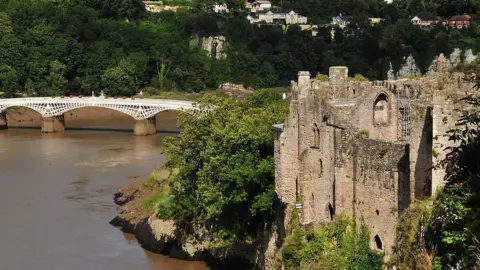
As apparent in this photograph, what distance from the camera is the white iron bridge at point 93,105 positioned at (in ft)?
305

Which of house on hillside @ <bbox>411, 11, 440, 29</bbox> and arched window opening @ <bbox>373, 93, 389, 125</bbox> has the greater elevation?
house on hillside @ <bbox>411, 11, 440, 29</bbox>

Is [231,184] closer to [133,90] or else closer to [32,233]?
[32,233]

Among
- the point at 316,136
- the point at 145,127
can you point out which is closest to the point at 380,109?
the point at 316,136

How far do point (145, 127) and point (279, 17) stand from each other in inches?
3257

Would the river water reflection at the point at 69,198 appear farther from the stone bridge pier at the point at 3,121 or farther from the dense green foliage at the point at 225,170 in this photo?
the dense green foliage at the point at 225,170

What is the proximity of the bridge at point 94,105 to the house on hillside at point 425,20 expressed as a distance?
250 feet

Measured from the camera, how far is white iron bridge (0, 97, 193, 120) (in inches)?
3664

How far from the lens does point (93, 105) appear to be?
9600 centimetres

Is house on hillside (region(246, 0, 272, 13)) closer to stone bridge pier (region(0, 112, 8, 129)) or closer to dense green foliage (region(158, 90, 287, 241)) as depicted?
stone bridge pier (region(0, 112, 8, 129))

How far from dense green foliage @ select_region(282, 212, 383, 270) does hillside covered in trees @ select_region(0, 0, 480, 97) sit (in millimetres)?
83115

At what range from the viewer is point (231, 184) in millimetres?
37938

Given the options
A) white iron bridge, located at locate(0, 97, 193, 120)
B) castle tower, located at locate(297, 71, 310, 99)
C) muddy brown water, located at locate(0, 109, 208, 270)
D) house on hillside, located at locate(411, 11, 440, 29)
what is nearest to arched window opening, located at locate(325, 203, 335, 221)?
castle tower, located at locate(297, 71, 310, 99)

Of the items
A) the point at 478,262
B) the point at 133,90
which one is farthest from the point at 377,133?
the point at 133,90

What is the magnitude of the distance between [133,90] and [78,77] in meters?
7.88
